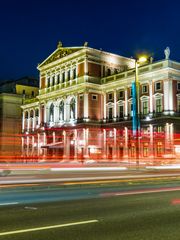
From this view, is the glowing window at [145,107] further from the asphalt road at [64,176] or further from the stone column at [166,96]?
the asphalt road at [64,176]

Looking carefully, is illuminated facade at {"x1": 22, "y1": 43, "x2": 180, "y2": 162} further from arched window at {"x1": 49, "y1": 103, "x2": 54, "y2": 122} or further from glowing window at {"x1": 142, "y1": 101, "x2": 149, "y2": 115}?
glowing window at {"x1": 142, "y1": 101, "x2": 149, "y2": 115}

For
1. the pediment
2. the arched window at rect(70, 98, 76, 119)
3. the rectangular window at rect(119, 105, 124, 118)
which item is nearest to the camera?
the rectangular window at rect(119, 105, 124, 118)

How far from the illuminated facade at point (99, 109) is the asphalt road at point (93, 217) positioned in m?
41.5

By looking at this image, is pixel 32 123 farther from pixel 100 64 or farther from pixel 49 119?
pixel 100 64

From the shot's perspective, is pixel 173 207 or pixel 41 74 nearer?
pixel 173 207

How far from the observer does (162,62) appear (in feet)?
191

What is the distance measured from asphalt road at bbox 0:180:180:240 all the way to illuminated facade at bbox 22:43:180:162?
41.5 meters

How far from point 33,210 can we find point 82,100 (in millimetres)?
59836

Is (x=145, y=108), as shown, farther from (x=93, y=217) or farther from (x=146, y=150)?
(x=93, y=217)

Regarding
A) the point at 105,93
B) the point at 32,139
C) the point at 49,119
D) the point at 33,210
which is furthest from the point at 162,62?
the point at 33,210

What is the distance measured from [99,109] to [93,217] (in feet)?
201

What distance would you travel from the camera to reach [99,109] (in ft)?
230

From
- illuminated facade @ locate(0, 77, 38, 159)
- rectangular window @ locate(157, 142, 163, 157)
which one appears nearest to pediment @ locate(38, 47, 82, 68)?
illuminated facade @ locate(0, 77, 38, 159)

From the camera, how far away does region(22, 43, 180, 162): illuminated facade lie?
57.3 metres
